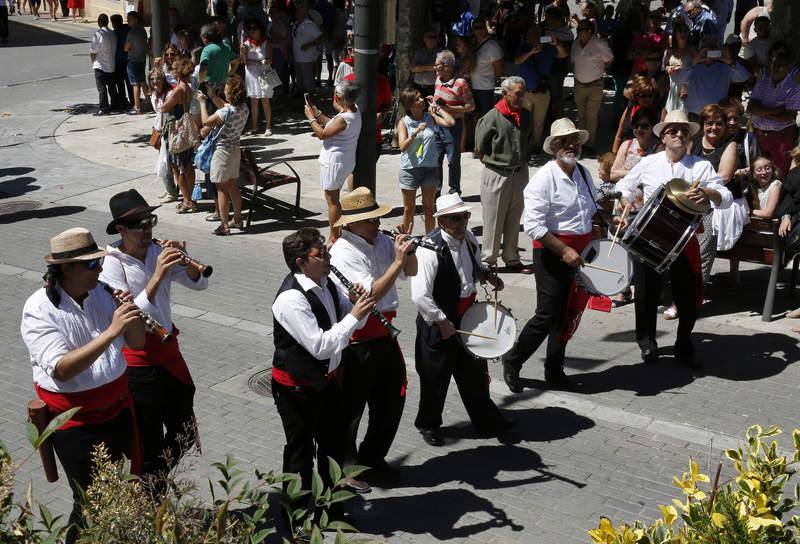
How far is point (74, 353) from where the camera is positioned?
4.92 meters

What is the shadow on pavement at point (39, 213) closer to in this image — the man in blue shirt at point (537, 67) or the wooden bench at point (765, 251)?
the man in blue shirt at point (537, 67)

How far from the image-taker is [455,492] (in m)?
6.54

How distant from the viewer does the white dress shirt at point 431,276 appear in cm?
661

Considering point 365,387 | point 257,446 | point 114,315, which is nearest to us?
point 114,315

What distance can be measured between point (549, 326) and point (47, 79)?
65.0 ft

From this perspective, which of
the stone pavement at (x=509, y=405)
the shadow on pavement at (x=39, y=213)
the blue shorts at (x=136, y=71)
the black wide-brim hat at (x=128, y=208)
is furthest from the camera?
the blue shorts at (x=136, y=71)

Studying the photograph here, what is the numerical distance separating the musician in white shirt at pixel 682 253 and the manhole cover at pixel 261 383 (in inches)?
120

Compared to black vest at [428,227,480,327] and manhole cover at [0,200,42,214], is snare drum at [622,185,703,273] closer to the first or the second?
black vest at [428,227,480,327]

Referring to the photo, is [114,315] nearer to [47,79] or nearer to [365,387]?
[365,387]

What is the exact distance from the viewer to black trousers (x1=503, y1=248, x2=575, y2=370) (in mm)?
7852

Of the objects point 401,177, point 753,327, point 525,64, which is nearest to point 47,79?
point 525,64

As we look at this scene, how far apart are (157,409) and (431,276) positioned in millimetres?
1917

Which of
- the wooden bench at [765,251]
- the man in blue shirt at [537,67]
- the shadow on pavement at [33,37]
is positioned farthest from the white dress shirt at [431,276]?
the shadow on pavement at [33,37]

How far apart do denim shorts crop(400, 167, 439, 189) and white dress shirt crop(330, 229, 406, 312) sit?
504cm
